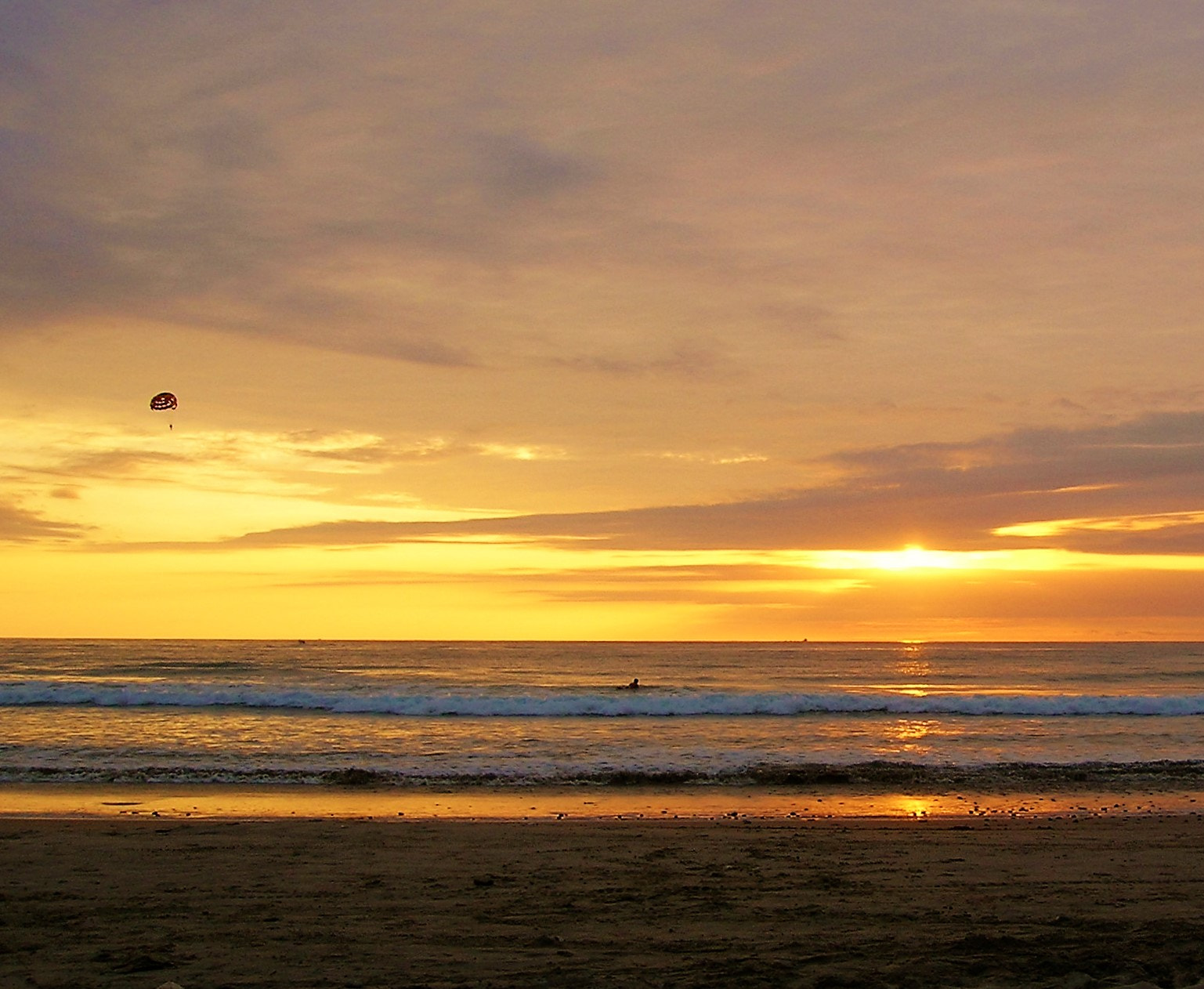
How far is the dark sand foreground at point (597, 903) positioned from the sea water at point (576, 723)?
5.70 m

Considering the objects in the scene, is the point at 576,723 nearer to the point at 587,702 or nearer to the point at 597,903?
the point at 587,702

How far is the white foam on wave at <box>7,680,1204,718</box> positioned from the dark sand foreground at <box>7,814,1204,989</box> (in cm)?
2000

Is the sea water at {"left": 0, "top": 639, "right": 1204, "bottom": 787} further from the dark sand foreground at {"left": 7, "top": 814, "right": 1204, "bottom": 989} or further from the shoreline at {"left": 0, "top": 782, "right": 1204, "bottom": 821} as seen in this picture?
the dark sand foreground at {"left": 7, "top": 814, "right": 1204, "bottom": 989}

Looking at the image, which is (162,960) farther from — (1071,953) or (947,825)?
(947,825)

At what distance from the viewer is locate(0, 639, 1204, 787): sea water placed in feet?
64.7

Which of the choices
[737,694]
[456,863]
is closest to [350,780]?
[456,863]

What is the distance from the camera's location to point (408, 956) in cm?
769

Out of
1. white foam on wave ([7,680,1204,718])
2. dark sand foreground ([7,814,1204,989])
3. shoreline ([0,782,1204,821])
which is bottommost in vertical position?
white foam on wave ([7,680,1204,718])

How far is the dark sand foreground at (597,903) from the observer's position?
7.36 m

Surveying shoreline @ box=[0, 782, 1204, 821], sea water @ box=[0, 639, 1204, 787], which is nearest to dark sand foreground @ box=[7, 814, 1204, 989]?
shoreline @ box=[0, 782, 1204, 821]

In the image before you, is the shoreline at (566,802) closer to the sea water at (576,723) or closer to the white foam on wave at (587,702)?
the sea water at (576,723)

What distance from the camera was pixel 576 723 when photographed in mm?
30281

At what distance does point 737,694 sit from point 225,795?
25906 mm

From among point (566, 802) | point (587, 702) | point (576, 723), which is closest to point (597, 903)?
point (566, 802)
